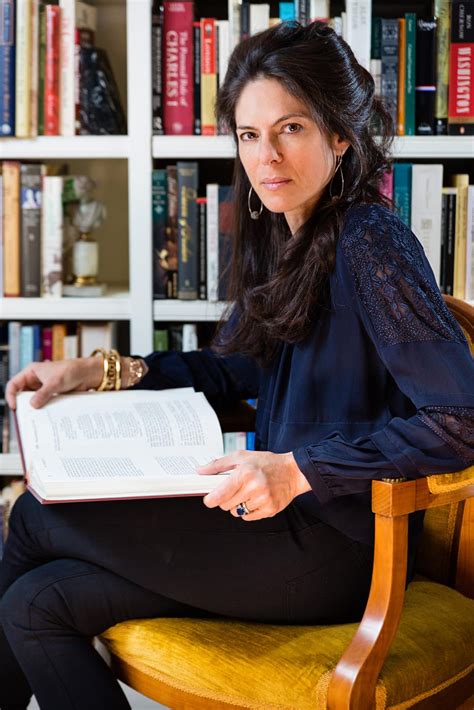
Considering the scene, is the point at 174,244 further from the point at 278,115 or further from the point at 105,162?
the point at 278,115

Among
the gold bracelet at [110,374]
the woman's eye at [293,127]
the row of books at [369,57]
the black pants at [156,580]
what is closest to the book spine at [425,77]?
the row of books at [369,57]

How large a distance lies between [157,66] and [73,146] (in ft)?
0.79

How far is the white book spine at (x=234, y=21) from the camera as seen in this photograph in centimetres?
192

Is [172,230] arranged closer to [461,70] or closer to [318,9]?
[318,9]

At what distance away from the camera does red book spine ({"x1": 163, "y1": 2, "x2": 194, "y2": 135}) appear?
6.32 ft

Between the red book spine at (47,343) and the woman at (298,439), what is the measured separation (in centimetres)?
75

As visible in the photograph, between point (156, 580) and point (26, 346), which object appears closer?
point (156, 580)

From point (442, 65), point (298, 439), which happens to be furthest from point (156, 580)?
point (442, 65)

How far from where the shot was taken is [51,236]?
6.61 ft

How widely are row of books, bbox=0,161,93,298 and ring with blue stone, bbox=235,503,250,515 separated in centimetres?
105

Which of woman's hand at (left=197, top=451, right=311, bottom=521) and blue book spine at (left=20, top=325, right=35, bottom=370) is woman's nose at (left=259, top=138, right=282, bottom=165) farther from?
blue book spine at (left=20, top=325, right=35, bottom=370)

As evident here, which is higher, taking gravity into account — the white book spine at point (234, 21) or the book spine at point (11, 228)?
the white book spine at point (234, 21)

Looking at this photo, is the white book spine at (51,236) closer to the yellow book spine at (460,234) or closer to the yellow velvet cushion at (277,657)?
the yellow book spine at (460,234)

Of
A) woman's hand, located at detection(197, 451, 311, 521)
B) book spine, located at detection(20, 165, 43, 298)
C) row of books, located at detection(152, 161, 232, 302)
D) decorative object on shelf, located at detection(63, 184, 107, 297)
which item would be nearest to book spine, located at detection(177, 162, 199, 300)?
row of books, located at detection(152, 161, 232, 302)
